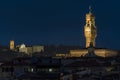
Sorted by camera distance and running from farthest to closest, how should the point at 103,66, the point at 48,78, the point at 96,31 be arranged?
the point at 96,31, the point at 103,66, the point at 48,78

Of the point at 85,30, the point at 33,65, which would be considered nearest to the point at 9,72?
the point at 33,65

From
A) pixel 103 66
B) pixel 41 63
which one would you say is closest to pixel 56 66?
pixel 41 63

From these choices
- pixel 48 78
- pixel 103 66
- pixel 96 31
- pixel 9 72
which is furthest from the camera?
pixel 96 31

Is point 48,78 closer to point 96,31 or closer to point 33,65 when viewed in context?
point 33,65

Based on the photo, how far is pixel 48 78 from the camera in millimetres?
73812

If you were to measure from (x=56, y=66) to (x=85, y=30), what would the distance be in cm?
10166

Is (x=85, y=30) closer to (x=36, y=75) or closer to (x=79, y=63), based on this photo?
(x=79, y=63)

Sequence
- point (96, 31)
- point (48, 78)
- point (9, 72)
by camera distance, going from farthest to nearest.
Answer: point (96, 31) < point (9, 72) < point (48, 78)

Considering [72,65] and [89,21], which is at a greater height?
[89,21]

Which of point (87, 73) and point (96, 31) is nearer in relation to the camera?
point (87, 73)

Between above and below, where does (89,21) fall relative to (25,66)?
above

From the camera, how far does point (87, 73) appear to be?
3031 inches

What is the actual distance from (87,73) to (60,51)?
12252cm

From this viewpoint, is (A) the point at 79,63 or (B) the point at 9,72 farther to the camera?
(A) the point at 79,63
